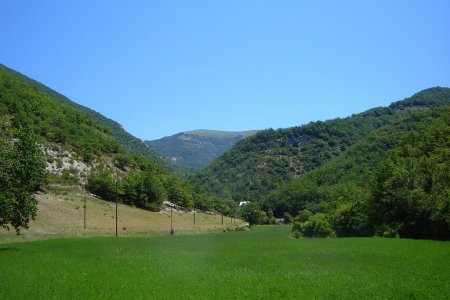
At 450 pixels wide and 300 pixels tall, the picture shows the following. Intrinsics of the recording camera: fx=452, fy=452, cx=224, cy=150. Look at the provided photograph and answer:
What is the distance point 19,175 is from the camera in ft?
128

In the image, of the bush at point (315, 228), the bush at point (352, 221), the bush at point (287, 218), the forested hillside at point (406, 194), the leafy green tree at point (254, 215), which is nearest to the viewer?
the forested hillside at point (406, 194)

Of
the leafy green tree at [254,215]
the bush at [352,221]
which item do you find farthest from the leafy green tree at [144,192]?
the bush at [352,221]

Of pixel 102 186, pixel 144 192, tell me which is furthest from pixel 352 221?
pixel 102 186

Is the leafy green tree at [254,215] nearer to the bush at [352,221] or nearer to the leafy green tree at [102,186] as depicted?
the leafy green tree at [102,186]

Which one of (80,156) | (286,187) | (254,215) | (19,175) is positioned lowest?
(254,215)

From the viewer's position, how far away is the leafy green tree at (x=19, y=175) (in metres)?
37.8

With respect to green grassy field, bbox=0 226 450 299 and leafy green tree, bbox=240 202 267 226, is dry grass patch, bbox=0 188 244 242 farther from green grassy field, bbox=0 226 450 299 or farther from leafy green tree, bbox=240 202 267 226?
leafy green tree, bbox=240 202 267 226

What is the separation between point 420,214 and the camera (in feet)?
202

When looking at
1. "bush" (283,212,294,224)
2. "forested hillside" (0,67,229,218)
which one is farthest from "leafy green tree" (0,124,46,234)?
"bush" (283,212,294,224)

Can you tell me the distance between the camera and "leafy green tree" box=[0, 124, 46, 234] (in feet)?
124

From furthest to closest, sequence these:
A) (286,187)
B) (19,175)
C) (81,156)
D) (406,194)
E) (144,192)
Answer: (286,187)
(81,156)
(144,192)
(406,194)
(19,175)

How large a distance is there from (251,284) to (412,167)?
55.6 meters

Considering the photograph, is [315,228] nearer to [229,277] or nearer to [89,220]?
[89,220]

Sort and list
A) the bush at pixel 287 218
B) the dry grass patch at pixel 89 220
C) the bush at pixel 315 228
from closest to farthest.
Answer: the dry grass patch at pixel 89 220 < the bush at pixel 315 228 < the bush at pixel 287 218
